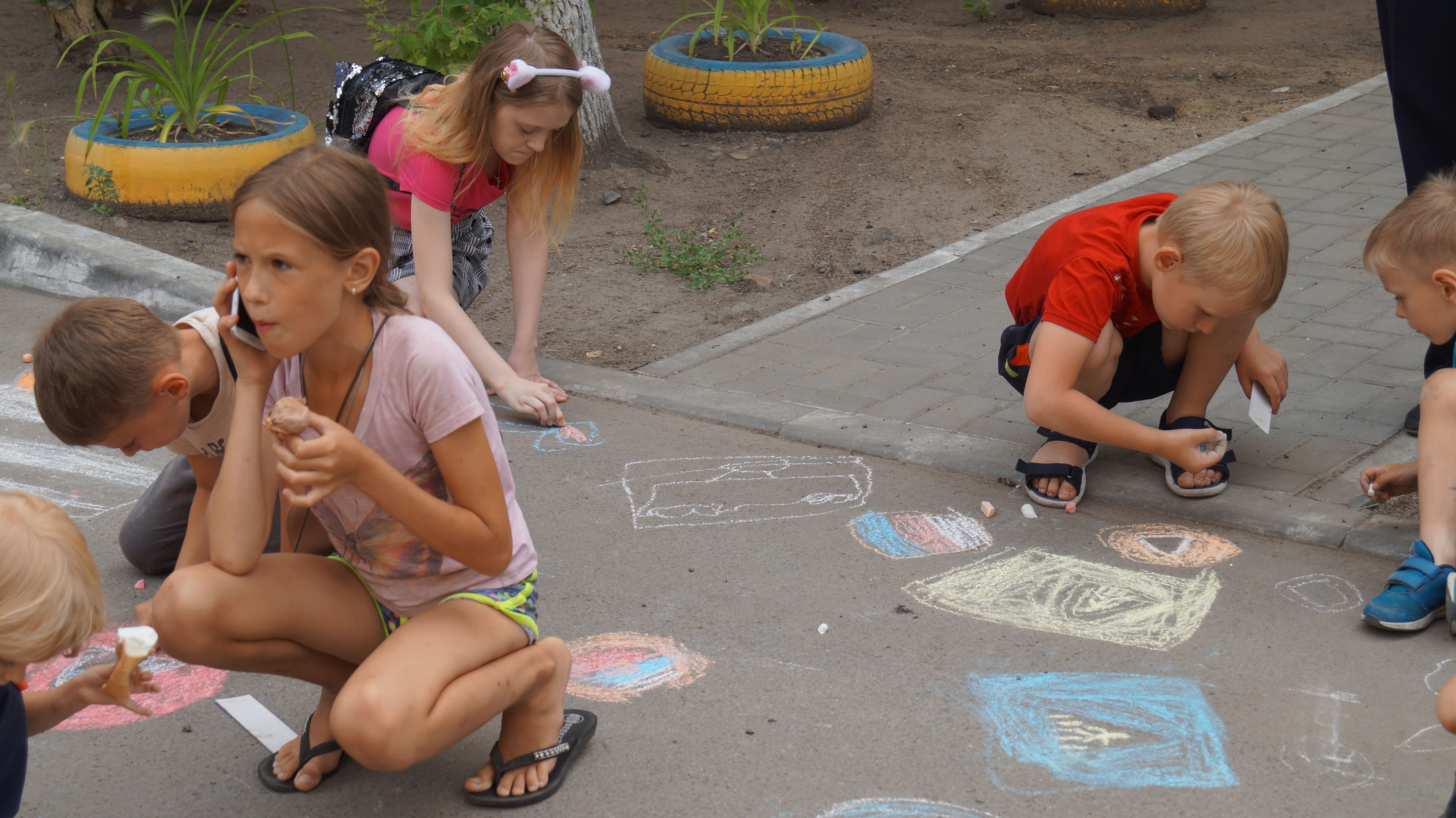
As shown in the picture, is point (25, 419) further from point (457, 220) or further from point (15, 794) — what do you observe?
point (15, 794)

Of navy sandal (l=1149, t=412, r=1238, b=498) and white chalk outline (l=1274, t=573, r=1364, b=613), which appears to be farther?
navy sandal (l=1149, t=412, r=1238, b=498)

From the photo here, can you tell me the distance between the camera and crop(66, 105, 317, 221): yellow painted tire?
4.87m

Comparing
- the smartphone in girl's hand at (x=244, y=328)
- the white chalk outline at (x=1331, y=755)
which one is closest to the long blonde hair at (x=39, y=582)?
the smartphone in girl's hand at (x=244, y=328)

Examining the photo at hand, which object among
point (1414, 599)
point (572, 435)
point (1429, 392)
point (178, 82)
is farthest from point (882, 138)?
point (1414, 599)

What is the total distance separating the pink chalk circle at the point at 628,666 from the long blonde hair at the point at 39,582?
839mm

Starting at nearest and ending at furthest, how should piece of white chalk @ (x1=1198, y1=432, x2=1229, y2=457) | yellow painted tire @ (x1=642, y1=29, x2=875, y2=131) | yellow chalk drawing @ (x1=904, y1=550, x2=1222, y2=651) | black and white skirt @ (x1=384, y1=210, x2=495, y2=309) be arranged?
yellow chalk drawing @ (x1=904, y1=550, x2=1222, y2=651) → piece of white chalk @ (x1=1198, y1=432, x2=1229, y2=457) → black and white skirt @ (x1=384, y1=210, x2=495, y2=309) → yellow painted tire @ (x1=642, y1=29, x2=875, y2=131)

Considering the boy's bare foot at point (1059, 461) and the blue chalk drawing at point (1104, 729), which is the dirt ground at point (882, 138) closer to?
the boy's bare foot at point (1059, 461)

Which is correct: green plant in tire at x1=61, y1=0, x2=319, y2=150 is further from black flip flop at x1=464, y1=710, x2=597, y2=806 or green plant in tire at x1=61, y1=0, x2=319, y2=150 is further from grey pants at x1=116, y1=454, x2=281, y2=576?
black flip flop at x1=464, y1=710, x2=597, y2=806

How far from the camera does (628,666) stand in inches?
92.1

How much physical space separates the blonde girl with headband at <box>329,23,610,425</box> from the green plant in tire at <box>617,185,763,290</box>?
989mm

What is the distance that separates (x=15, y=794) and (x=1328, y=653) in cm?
220

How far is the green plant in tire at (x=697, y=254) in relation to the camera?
15.3 ft

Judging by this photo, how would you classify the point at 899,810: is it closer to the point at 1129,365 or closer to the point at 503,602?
the point at 503,602

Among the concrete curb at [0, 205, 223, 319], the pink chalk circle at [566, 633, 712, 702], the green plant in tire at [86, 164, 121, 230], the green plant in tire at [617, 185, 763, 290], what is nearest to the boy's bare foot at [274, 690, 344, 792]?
the pink chalk circle at [566, 633, 712, 702]
